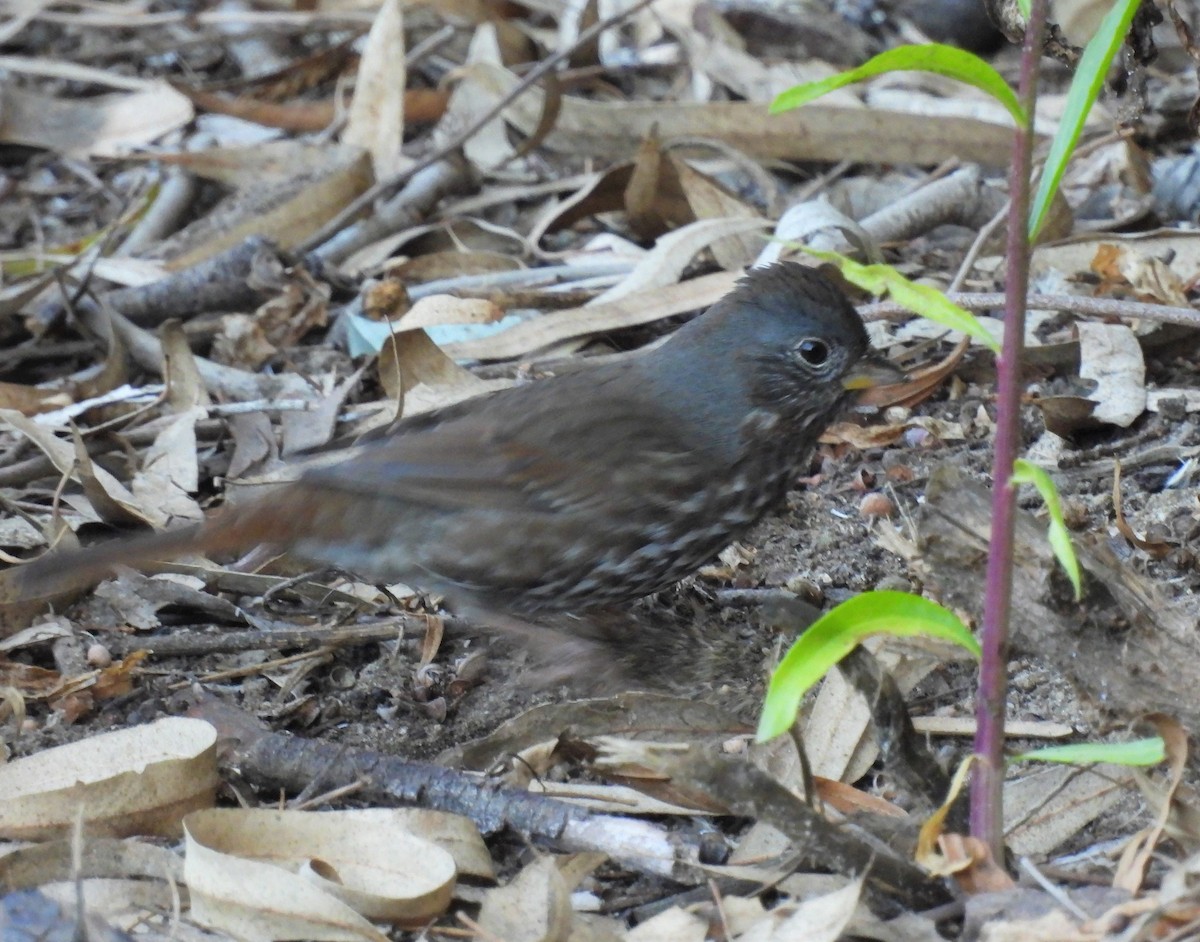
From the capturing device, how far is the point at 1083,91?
2037 mm

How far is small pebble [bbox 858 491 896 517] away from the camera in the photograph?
12.8 feet

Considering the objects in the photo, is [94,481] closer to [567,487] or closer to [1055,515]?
[567,487]

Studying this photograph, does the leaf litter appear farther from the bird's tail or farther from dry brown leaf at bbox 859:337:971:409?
the bird's tail

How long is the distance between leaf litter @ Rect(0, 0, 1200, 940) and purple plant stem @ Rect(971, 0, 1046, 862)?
0.09 meters

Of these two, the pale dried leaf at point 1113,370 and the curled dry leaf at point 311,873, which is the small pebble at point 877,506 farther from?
the curled dry leaf at point 311,873

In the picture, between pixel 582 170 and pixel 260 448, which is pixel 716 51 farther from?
A: pixel 260 448

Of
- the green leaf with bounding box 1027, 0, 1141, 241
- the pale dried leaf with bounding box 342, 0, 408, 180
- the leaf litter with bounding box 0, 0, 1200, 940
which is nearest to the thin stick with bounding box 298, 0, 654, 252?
the leaf litter with bounding box 0, 0, 1200, 940

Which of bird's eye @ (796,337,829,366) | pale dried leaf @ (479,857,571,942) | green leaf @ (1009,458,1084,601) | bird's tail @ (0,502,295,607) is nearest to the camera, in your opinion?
green leaf @ (1009,458,1084,601)

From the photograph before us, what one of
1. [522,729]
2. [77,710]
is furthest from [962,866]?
[77,710]

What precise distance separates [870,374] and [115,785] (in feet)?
6.54

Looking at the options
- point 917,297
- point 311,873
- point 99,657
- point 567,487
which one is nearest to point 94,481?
point 99,657

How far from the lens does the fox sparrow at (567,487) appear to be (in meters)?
3.55

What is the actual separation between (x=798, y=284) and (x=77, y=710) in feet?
6.23

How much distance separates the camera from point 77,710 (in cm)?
336
